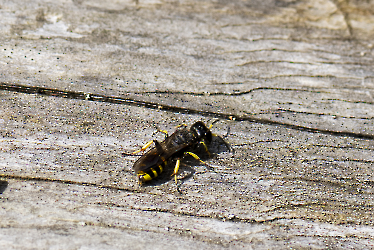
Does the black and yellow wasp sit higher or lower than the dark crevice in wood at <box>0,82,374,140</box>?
lower

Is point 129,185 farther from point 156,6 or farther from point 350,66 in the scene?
point 350,66

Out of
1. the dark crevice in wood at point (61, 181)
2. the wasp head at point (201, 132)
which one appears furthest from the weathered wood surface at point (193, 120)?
the wasp head at point (201, 132)

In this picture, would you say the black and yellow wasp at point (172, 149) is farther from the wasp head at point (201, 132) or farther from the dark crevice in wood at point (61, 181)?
the dark crevice in wood at point (61, 181)

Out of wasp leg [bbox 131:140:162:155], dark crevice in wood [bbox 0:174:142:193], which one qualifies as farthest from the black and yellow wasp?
dark crevice in wood [bbox 0:174:142:193]

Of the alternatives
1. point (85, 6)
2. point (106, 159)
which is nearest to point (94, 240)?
point (106, 159)

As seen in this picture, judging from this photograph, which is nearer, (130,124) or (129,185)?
(129,185)

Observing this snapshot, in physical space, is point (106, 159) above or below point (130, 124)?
below

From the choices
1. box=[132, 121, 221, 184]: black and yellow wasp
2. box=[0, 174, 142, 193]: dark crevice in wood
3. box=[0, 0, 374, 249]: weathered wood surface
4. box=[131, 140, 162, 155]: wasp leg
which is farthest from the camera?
box=[131, 140, 162, 155]: wasp leg

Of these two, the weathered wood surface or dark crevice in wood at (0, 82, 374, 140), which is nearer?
the weathered wood surface

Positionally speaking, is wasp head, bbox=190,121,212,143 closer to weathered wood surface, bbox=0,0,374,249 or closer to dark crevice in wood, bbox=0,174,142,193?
weathered wood surface, bbox=0,0,374,249
